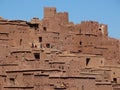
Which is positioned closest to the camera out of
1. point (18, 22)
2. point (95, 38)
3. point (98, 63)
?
point (98, 63)

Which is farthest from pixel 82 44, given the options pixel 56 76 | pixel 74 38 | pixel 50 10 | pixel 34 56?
pixel 56 76

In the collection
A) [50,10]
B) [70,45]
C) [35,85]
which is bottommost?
[35,85]

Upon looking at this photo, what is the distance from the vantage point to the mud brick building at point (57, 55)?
35625mm

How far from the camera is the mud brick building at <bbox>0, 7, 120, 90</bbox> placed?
3562cm

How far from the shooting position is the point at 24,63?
37.8 m

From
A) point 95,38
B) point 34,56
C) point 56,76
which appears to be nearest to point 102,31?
point 95,38

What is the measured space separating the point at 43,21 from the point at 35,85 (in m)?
14.3

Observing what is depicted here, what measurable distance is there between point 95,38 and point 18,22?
7094 millimetres

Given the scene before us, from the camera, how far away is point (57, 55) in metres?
40.7

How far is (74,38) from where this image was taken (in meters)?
47.7

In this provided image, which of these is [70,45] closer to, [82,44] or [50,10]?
[82,44]

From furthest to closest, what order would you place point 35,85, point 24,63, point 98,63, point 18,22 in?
point 18,22 < point 98,63 < point 24,63 < point 35,85

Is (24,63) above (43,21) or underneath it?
underneath

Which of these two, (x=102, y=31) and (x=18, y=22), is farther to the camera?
(x=102, y=31)
